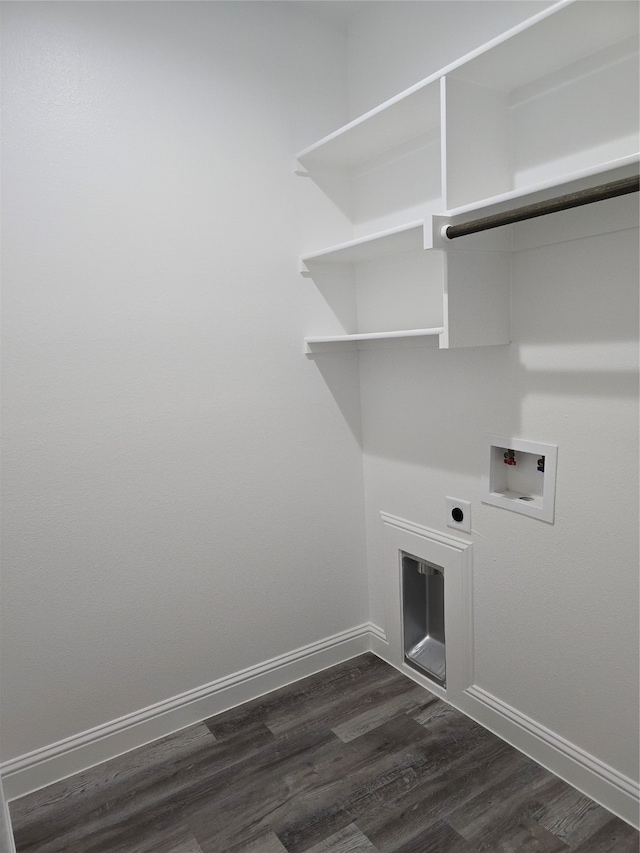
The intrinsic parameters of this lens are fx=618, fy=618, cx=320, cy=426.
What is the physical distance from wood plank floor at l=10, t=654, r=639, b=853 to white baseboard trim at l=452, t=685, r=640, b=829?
0.10 feet

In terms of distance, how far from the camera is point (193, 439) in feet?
7.14

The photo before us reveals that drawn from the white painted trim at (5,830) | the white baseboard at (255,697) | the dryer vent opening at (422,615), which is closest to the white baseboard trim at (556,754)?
the white baseboard at (255,697)

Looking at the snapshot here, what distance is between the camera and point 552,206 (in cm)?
134

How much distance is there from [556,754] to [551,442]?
3.15 ft

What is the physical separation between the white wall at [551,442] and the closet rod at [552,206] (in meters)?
0.26

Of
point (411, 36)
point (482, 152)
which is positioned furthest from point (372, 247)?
point (411, 36)

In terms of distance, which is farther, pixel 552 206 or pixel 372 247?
pixel 372 247

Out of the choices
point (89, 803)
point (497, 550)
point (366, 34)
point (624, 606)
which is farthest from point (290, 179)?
point (89, 803)

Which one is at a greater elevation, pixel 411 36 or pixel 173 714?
→ pixel 411 36

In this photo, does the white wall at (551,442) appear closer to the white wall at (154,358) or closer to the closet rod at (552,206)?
the closet rod at (552,206)

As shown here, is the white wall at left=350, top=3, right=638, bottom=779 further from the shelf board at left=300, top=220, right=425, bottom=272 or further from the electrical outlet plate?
the shelf board at left=300, top=220, right=425, bottom=272

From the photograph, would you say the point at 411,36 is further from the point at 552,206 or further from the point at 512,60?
the point at 552,206

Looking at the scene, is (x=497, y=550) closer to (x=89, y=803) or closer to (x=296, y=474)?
(x=296, y=474)

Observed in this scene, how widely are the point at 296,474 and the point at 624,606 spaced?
1231 mm
